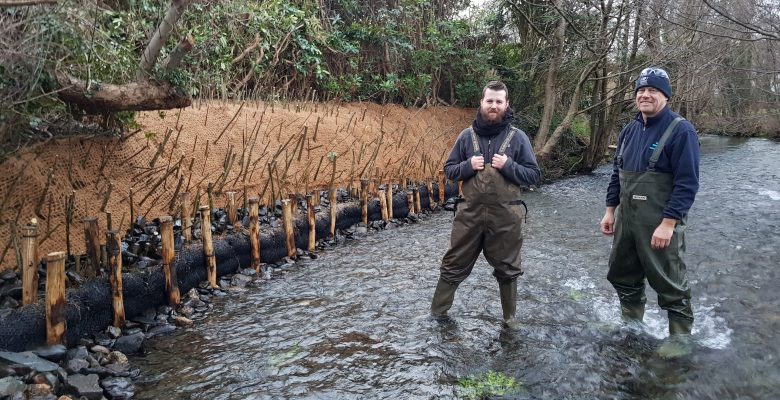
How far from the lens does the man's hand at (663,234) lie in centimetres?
363

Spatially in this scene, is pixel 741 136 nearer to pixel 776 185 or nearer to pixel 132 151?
pixel 776 185

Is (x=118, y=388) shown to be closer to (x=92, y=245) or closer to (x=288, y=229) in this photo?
(x=92, y=245)

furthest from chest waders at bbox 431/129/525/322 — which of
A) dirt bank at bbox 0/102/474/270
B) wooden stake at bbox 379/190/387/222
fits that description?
wooden stake at bbox 379/190/387/222

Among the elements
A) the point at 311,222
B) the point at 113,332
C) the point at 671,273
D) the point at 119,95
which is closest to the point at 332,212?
the point at 311,222

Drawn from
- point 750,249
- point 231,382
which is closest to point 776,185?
point 750,249

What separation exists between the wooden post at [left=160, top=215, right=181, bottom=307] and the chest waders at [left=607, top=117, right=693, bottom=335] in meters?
3.89

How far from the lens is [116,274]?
455 centimetres

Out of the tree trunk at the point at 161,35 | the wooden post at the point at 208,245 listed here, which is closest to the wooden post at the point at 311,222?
the wooden post at the point at 208,245

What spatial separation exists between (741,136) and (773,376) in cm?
2718

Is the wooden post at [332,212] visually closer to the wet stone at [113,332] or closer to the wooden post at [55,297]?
the wet stone at [113,332]

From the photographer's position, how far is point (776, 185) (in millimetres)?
12812

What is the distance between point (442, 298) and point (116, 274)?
9.08ft

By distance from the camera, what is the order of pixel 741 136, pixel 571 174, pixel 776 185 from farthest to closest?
1. pixel 741 136
2. pixel 571 174
3. pixel 776 185

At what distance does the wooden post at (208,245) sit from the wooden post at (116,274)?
3.68 ft
